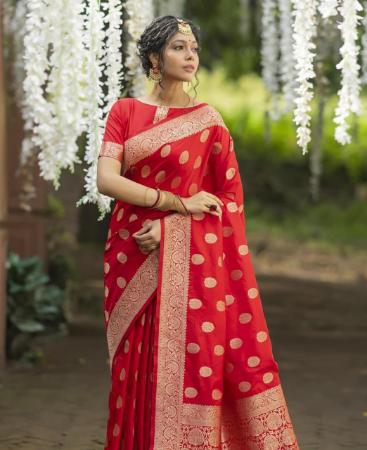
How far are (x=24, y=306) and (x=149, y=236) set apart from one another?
3.48m

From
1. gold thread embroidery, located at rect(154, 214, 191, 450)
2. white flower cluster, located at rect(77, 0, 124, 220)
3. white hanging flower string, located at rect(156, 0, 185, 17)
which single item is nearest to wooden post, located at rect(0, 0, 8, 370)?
white hanging flower string, located at rect(156, 0, 185, 17)

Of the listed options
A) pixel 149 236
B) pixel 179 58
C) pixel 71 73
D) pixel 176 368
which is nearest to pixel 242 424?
pixel 176 368

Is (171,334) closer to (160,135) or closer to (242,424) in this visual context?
(242,424)

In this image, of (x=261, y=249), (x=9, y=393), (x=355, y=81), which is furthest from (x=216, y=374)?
(x=261, y=249)

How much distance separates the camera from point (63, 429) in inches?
199

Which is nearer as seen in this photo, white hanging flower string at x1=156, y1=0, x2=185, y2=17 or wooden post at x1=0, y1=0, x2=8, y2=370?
wooden post at x1=0, y1=0, x2=8, y2=370

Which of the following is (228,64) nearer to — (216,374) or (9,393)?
(9,393)

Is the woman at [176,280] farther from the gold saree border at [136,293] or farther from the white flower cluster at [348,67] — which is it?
the white flower cluster at [348,67]

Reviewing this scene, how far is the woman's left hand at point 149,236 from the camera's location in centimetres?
359

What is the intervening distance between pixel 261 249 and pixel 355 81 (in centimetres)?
1152

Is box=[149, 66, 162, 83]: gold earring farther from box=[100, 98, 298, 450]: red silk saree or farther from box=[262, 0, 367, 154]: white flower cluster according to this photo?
box=[262, 0, 367, 154]: white flower cluster

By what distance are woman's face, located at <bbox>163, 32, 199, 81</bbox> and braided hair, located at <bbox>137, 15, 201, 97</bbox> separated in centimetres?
2

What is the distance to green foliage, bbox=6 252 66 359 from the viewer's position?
684 centimetres

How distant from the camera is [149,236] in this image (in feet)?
11.8
